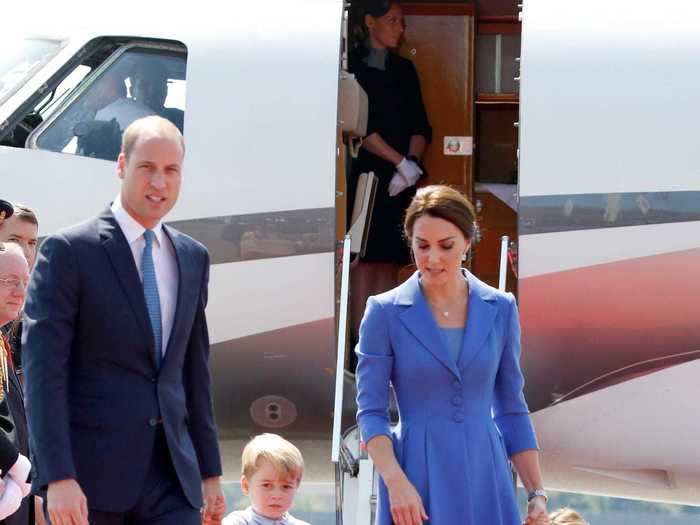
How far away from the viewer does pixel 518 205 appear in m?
7.05

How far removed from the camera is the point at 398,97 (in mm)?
8594

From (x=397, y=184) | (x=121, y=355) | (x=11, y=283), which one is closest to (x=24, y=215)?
(x=11, y=283)

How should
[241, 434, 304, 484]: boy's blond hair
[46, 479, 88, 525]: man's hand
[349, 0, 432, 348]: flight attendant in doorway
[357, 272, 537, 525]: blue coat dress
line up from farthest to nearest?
[349, 0, 432, 348]: flight attendant in doorway < [241, 434, 304, 484]: boy's blond hair < [357, 272, 537, 525]: blue coat dress < [46, 479, 88, 525]: man's hand

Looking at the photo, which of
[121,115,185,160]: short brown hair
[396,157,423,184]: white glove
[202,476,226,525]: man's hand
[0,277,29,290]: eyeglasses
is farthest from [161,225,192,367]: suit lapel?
[396,157,423,184]: white glove

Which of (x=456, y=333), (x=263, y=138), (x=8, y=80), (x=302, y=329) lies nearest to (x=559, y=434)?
(x=302, y=329)

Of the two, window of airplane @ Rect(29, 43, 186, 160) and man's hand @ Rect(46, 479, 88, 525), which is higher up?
window of airplane @ Rect(29, 43, 186, 160)

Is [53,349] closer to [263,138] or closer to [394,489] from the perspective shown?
[394,489]

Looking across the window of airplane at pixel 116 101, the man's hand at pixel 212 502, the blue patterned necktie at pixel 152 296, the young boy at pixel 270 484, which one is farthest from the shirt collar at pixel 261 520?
the window of airplane at pixel 116 101

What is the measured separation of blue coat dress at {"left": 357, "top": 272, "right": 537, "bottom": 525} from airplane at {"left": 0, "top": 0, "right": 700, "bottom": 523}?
8.22 feet

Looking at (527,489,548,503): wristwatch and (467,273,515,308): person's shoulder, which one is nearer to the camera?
(527,489,548,503): wristwatch

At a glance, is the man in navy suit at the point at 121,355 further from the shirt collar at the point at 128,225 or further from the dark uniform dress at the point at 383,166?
the dark uniform dress at the point at 383,166

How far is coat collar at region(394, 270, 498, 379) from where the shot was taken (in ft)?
13.9

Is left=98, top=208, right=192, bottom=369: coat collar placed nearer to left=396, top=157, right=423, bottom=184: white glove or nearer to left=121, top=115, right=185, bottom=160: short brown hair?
left=121, top=115, right=185, bottom=160: short brown hair

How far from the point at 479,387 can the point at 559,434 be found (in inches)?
121
